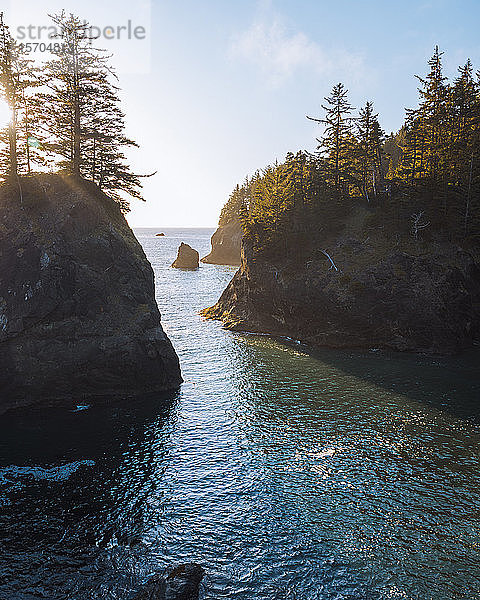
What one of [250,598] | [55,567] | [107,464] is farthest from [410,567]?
[107,464]

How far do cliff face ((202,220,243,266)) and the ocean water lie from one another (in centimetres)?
12327

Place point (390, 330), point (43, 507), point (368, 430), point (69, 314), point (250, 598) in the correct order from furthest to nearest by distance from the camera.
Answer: point (390, 330) → point (69, 314) → point (368, 430) → point (43, 507) → point (250, 598)

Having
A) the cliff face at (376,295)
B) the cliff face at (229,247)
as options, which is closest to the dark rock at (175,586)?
the cliff face at (376,295)

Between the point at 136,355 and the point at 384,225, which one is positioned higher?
the point at 384,225

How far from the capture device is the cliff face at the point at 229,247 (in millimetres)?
156125

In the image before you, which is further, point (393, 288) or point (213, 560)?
point (393, 288)

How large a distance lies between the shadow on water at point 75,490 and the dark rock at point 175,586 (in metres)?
1.34

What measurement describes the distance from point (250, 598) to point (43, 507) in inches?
432

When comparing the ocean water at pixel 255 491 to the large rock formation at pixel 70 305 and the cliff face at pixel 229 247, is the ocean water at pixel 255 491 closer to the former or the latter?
the large rock formation at pixel 70 305

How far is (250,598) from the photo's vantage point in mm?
14219

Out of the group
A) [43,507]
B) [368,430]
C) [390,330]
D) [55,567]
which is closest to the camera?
[55,567]

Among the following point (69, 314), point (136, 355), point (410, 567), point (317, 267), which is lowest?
point (410, 567)

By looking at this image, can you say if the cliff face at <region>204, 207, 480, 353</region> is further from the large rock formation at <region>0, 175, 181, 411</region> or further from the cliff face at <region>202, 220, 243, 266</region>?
the cliff face at <region>202, 220, 243, 266</region>

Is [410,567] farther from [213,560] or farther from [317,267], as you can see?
[317,267]
